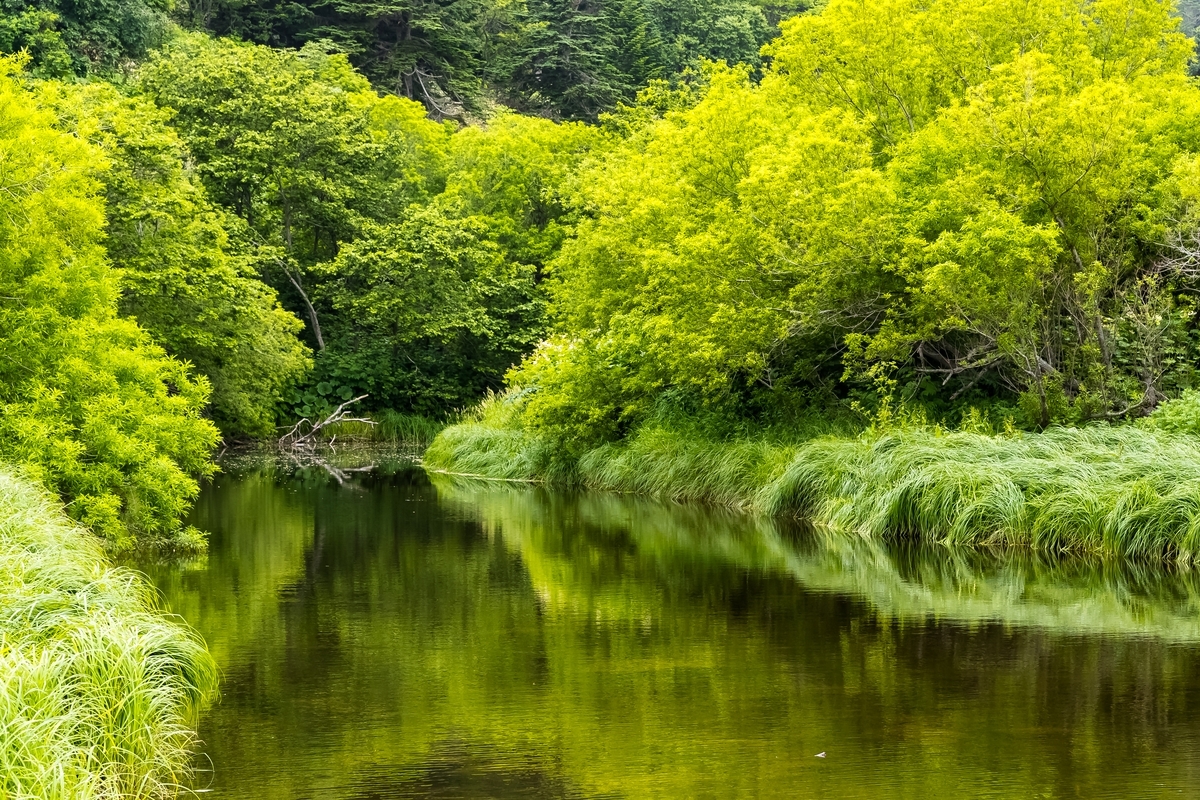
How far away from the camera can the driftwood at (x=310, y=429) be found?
38022 millimetres

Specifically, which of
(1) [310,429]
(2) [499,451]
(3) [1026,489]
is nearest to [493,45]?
(1) [310,429]

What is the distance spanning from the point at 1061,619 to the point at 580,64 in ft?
178

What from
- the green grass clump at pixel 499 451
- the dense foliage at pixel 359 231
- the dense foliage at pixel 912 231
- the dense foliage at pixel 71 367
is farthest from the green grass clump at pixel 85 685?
the dense foliage at pixel 359 231

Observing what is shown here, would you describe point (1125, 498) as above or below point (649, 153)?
below

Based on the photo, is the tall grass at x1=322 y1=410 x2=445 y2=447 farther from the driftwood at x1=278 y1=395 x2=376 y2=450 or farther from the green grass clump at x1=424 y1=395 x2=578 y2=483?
the green grass clump at x1=424 y1=395 x2=578 y2=483

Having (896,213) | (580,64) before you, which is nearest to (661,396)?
(896,213)

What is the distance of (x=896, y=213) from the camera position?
20.8 meters

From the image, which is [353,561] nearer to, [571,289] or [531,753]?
[531,753]

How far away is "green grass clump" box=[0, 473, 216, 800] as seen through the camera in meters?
5.89

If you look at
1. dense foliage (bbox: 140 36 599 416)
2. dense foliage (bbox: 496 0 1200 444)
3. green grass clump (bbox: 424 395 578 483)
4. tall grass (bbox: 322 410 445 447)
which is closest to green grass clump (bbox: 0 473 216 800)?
dense foliage (bbox: 496 0 1200 444)

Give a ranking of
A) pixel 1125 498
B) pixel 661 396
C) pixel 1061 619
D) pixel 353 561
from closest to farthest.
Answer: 1. pixel 1061 619
2. pixel 1125 498
3. pixel 353 561
4. pixel 661 396

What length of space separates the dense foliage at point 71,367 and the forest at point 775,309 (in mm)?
47

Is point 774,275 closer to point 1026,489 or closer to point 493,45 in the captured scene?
point 1026,489

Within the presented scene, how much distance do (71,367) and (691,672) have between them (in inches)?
359
